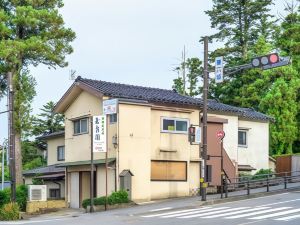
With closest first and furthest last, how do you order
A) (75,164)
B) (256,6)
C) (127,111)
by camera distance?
1. (127,111)
2. (75,164)
3. (256,6)

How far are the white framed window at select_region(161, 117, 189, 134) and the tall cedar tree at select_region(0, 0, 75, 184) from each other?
336 inches

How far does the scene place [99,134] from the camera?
28.7 metres

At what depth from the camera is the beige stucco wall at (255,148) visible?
3881 centimetres

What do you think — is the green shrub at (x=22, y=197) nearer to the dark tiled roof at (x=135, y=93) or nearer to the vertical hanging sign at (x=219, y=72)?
the dark tiled roof at (x=135, y=93)

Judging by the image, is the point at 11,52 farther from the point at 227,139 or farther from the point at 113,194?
the point at 227,139

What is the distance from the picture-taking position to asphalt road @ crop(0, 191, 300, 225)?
20.5 m

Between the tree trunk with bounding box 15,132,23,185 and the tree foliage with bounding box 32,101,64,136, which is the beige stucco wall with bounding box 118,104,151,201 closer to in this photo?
the tree trunk with bounding box 15,132,23,185

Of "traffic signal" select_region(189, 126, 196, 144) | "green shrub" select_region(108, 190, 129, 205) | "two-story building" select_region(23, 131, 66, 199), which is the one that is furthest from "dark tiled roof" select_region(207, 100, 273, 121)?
"two-story building" select_region(23, 131, 66, 199)

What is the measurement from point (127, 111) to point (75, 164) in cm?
520

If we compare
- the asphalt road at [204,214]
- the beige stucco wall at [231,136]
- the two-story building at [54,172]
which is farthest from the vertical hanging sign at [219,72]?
the two-story building at [54,172]

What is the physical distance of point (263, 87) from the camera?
1977 inches

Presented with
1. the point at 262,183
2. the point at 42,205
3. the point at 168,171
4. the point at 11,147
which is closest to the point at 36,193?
the point at 42,205

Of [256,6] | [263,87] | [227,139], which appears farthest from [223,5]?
[227,139]

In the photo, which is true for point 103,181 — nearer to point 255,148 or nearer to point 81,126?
point 81,126
